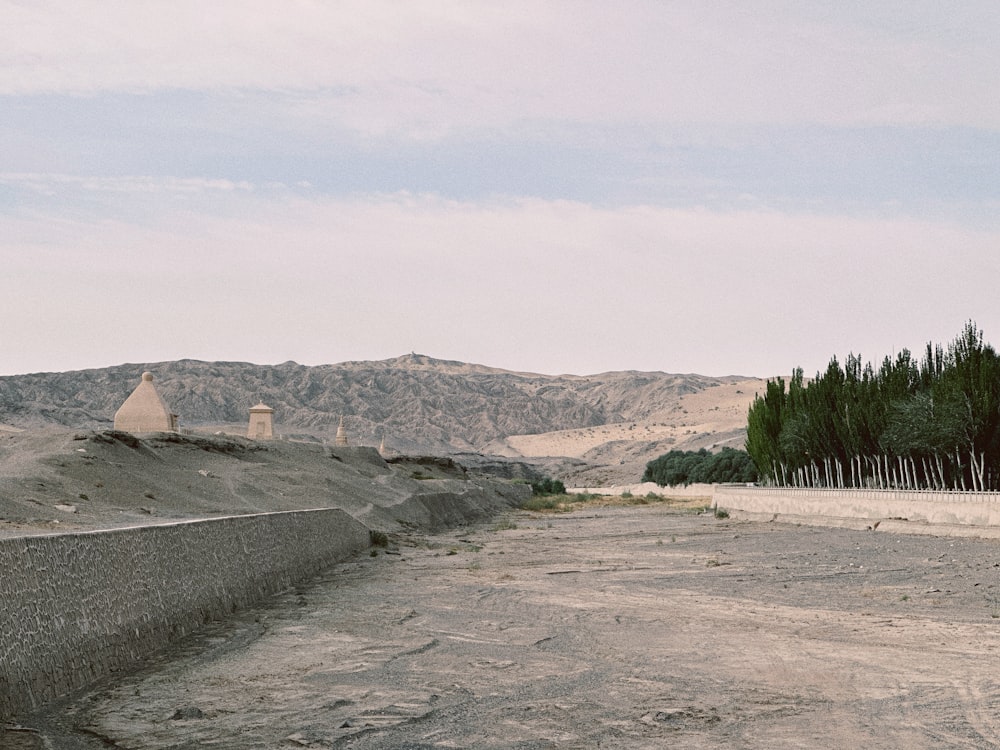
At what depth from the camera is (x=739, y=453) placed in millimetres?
78625

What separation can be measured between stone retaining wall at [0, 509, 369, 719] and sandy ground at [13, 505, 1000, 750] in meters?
0.29

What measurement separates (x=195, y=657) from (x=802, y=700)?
5670mm

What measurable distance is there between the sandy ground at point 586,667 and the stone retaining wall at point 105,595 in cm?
29

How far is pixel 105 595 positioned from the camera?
9.88 meters

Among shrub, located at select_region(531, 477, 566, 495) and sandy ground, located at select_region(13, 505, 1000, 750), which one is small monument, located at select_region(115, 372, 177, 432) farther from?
shrub, located at select_region(531, 477, 566, 495)

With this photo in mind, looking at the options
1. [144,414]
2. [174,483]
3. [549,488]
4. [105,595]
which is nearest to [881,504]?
[174,483]

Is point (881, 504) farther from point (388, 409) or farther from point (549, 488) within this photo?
point (388, 409)

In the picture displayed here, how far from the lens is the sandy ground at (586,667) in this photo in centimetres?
788

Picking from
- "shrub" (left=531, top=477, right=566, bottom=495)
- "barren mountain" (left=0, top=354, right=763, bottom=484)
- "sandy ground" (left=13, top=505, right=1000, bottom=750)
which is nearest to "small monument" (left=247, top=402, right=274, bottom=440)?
"shrub" (left=531, top=477, right=566, bottom=495)

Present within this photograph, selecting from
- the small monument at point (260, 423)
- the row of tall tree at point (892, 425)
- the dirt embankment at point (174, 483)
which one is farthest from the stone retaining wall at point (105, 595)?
the small monument at point (260, 423)

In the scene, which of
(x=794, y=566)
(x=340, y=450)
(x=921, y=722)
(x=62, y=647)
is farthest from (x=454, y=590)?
(x=340, y=450)

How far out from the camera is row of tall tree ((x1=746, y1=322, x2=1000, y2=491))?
121ft

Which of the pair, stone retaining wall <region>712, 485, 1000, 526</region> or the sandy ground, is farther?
stone retaining wall <region>712, 485, 1000, 526</region>

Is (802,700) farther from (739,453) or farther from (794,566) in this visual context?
(739,453)
